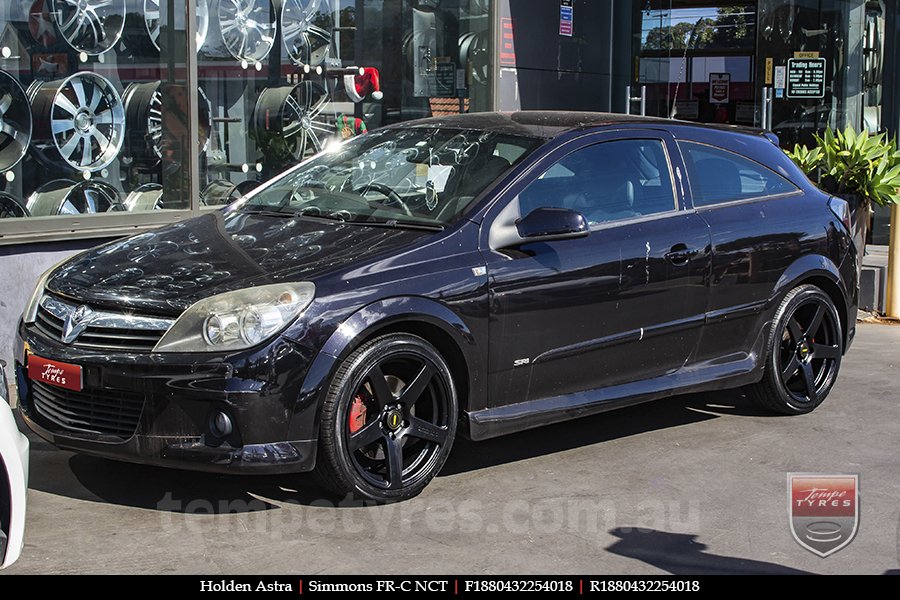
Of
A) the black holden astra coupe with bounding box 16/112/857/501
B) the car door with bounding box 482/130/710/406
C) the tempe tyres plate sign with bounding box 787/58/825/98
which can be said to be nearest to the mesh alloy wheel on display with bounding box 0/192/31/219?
the black holden astra coupe with bounding box 16/112/857/501

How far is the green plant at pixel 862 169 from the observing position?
10.1 meters

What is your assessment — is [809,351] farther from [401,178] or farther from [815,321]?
[401,178]

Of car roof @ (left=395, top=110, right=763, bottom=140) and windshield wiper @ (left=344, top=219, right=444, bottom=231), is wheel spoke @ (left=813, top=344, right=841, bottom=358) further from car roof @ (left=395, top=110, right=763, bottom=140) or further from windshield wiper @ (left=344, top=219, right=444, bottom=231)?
windshield wiper @ (left=344, top=219, right=444, bottom=231)

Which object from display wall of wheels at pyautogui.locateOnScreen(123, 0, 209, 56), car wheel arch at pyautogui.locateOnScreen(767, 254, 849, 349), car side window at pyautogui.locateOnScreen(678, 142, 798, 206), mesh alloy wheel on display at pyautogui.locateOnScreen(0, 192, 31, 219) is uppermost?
display wall of wheels at pyautogui.locateOnScreen(123, 0, 209, 56)

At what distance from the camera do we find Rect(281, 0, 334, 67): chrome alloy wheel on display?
402 inches

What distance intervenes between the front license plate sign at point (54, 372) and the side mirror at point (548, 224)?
1.99m

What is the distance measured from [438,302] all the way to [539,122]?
1.51 metres

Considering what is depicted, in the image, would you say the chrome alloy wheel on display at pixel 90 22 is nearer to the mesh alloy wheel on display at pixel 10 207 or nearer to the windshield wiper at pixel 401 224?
the mesh alloy wheel on display at pixel 10 207

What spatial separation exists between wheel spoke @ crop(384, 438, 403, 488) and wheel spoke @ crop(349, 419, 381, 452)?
70 mm

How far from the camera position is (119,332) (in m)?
5.02

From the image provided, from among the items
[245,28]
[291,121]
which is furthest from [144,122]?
[291,121]

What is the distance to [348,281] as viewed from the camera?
5.07 metres
